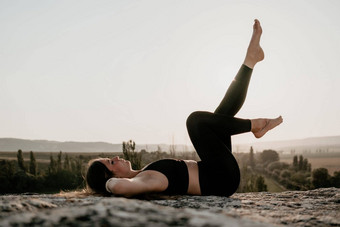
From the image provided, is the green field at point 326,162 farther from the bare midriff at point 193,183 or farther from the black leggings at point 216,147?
the bare midriff at point 193,183

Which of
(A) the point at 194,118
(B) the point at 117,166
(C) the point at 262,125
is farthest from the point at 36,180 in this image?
(C) the point at 262,125

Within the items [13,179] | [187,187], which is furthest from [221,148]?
[13,179]

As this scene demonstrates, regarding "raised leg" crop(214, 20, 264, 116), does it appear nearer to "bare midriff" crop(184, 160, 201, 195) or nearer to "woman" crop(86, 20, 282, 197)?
"woman" crop(86, 20, 282, 197)

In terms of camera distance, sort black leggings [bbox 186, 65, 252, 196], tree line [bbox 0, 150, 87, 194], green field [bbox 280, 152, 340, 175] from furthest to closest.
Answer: green field [bbox 280, 152, 340, 175]
tree line [bbox 0, 150, 87, 194]
black leggings [bbox 186, 65, 252, 196]

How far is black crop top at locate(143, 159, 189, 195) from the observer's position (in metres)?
3.43

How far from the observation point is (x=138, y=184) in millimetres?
2941

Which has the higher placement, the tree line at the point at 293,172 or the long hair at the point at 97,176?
the long hair at the point at 97,176

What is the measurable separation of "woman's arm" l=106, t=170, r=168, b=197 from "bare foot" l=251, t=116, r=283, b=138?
1537 millimetres

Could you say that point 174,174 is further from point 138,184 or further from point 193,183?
point 138,184

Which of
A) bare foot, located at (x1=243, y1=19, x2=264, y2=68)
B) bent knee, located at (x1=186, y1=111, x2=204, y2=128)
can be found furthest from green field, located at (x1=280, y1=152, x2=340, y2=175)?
bent knee, located at (x1=186, y1=111, x2=204, y2=128)

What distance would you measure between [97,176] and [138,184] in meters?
0.88

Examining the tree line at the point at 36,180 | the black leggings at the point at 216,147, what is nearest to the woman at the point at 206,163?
the black leggings at the point at 216,147

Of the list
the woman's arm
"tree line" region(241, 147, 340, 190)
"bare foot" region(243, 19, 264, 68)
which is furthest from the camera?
"tree line" region(241, 147, 340, 190)

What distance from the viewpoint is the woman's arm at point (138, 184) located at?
2.87m
